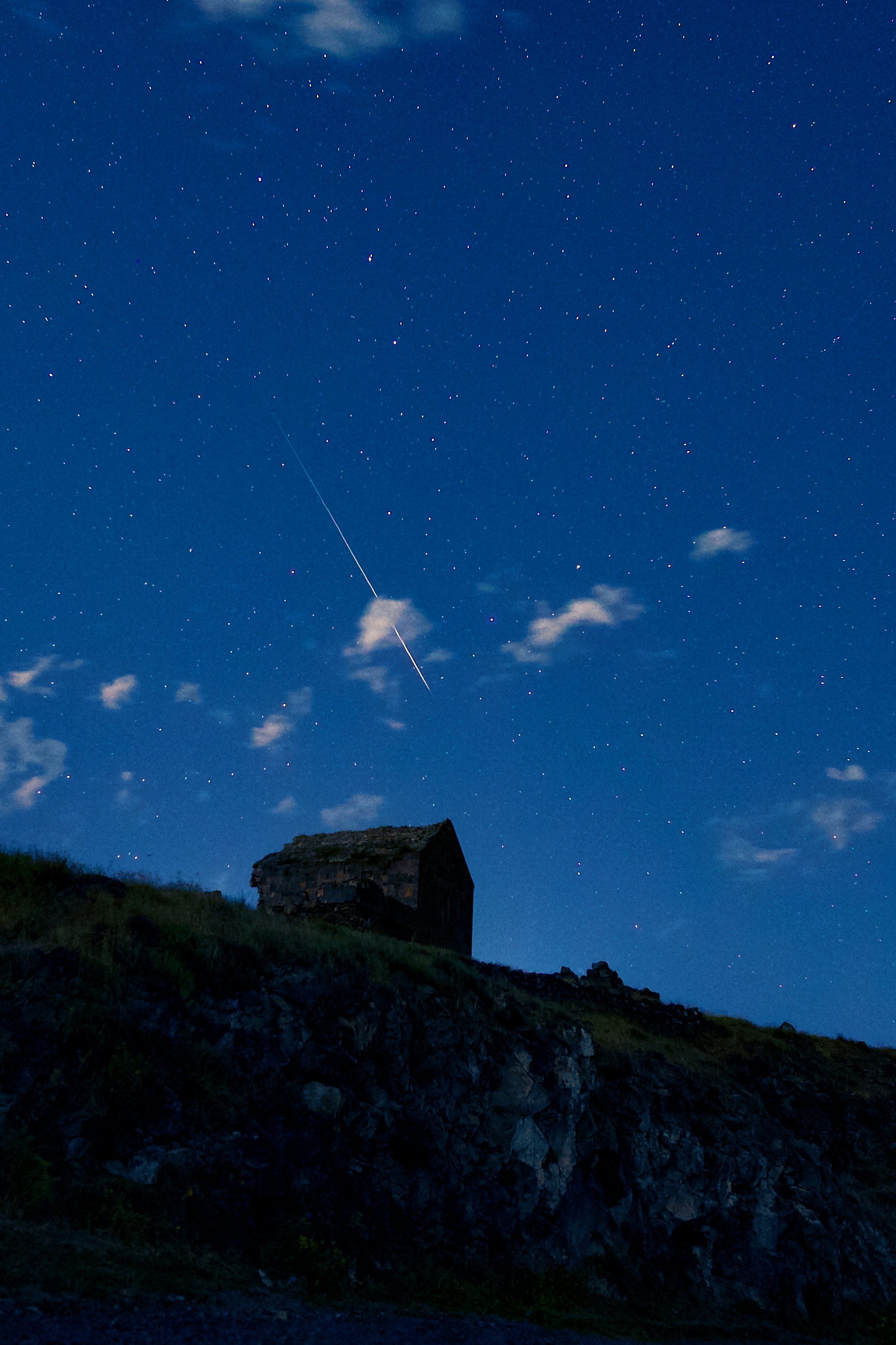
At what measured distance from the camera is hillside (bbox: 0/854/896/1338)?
11000 millimetres

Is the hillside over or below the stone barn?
below

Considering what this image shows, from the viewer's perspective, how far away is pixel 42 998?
1235cm

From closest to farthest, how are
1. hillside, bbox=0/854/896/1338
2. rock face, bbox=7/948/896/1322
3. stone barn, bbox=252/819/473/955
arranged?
hillside, bbox=0/854/896/1338
rock face, bbox=7/948/896/1322
stone barn, bbox=252/819/473/955

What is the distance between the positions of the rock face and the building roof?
14.1 metres

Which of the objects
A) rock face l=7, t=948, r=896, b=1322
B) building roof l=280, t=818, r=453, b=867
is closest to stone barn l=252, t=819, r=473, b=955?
building roof l=280, t=818, r=453, b=867

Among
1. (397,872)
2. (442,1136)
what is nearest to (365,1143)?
(442,1136)

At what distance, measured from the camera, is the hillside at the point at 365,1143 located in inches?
433

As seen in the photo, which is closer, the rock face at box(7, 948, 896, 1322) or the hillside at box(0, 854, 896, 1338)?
the hillside at box(0, 854, 896, 1338)

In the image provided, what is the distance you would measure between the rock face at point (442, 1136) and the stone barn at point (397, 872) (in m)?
12.6

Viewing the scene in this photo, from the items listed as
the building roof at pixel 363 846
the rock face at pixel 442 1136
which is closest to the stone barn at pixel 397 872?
the building roof at pixel 363 846

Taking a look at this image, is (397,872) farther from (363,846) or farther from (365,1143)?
(365,1143)

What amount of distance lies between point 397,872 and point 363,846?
3196 millimetres

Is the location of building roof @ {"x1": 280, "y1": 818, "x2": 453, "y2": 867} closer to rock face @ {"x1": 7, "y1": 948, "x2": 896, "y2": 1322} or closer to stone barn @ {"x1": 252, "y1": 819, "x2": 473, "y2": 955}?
stone barn @ {"x1": 252, "y1": 819, "x2": 473, "y2": 955}

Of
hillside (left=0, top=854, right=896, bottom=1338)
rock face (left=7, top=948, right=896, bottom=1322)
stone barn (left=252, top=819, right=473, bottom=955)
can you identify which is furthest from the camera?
stone barn (left=252, top=819, right=473, bottom=955)
